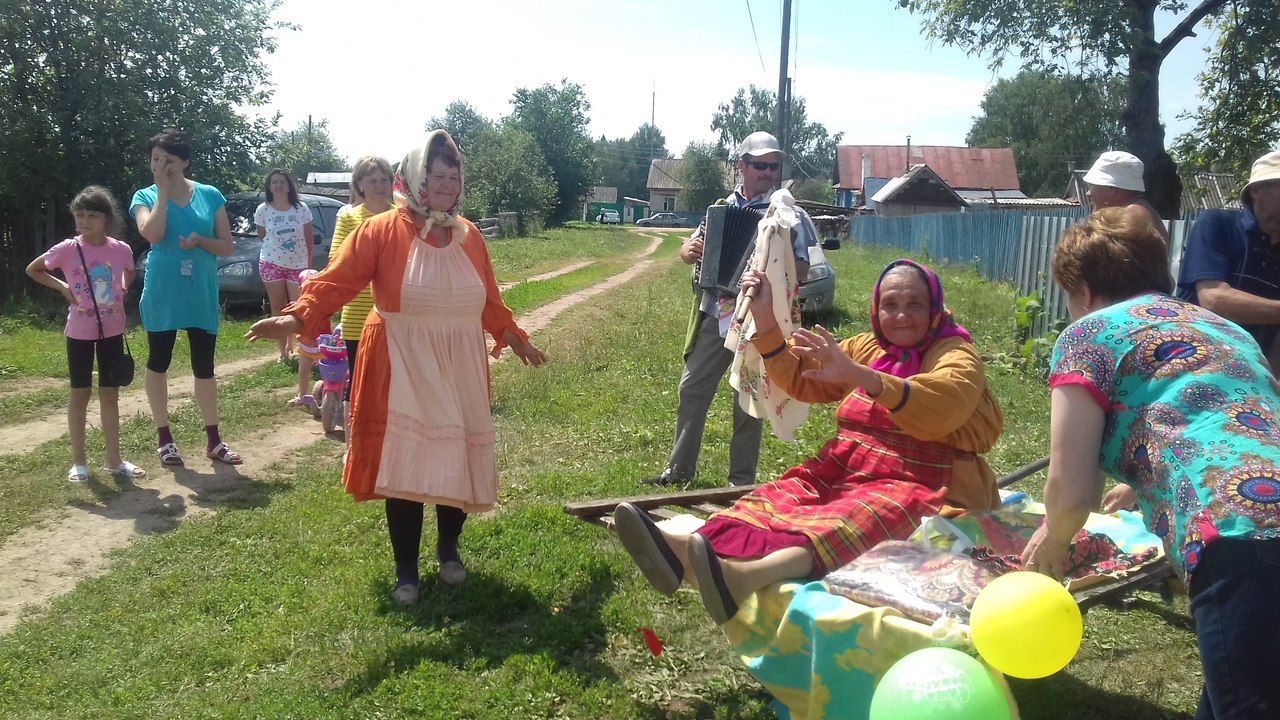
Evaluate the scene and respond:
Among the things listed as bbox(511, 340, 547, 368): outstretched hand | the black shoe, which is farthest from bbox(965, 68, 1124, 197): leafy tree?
bbox(511, 340, 547, 368): outstretched hand

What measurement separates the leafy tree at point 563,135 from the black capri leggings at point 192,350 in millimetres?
50821

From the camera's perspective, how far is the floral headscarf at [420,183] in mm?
4082

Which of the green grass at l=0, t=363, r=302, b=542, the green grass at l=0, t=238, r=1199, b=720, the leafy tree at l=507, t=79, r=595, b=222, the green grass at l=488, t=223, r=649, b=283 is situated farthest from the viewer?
the leafy tree at l=507, t=79, r=595, b=222

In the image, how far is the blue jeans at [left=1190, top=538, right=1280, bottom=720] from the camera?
207 cm

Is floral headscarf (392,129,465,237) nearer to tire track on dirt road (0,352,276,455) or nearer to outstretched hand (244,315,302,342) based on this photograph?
outstretched hand (244,315,302,342)

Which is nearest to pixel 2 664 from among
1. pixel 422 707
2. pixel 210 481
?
pixel 422 707

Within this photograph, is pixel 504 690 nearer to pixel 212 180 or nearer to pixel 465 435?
pixel 465 435

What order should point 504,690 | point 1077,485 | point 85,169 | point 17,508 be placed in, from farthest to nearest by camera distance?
point 85,169, point 17,508, point 504,690, point 1077,485

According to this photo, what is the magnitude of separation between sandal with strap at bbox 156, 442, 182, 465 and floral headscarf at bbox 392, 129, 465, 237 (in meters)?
3.47

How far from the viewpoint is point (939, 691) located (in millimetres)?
2377

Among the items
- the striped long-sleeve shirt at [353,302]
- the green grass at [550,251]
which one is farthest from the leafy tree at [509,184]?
the striped long-sleeve shirt at [353,302]

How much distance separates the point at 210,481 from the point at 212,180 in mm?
10308

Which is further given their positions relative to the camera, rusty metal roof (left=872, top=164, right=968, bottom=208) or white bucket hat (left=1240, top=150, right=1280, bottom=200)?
rusty metal roof (left=872, top=164, right=968, bottom=208)

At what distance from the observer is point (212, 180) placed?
15.2 metres
